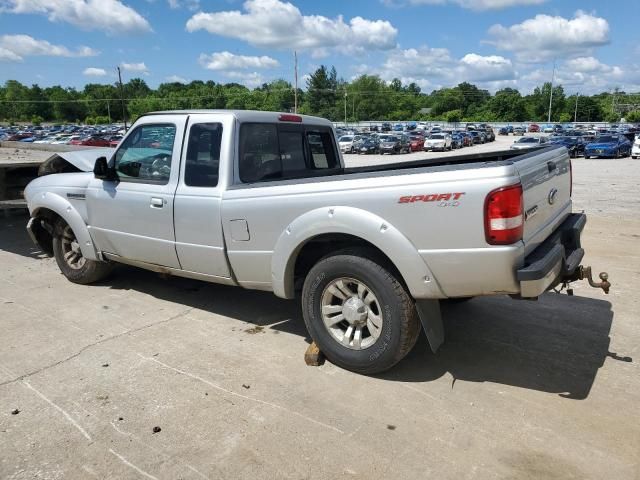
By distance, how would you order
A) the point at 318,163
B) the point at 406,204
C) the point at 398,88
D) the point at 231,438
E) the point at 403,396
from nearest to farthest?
1. the point at 231,438
2. the point at 406,204
3. the point at 403,396
4. the point at 318,163
5. the point at 398,88

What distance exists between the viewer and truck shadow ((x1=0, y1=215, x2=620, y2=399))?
3.75 meters

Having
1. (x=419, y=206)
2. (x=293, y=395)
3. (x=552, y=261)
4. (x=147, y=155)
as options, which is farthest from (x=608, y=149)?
(x=293, y=395)

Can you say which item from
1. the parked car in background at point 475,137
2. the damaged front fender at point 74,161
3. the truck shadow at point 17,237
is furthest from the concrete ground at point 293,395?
the parked car in background at point 475,137

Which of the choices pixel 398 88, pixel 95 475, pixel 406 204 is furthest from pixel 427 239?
pixel 398 88

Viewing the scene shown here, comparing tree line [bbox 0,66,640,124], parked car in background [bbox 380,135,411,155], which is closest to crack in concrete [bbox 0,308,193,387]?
parked car in background [bbox 380,135,411,155]

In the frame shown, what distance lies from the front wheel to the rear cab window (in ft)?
3.97

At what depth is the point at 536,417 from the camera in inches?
126

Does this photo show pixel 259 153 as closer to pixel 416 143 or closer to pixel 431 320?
pixel 431 320

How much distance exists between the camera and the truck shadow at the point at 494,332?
3.75 meters

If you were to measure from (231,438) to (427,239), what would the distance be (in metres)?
1.70

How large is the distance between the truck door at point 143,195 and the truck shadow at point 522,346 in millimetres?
2433

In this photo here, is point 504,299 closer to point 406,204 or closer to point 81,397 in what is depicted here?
point 406,204

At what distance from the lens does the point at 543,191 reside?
353 cm

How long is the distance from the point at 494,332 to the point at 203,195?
282cm
